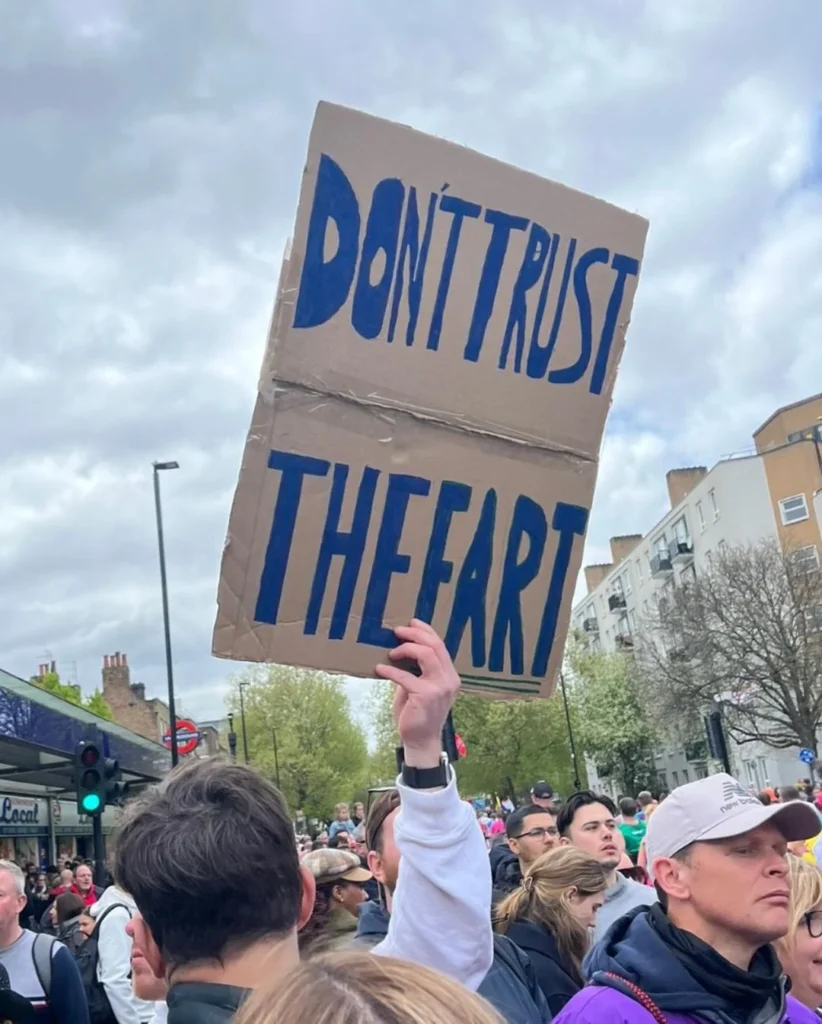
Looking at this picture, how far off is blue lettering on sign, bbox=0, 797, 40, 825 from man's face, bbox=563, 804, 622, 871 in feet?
73.7

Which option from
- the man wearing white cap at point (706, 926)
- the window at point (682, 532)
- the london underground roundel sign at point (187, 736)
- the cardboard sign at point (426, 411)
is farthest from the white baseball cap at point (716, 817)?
the window at point (682, 532)

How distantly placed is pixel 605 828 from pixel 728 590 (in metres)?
33.9

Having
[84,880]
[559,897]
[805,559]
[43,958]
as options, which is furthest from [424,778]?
[805,559]

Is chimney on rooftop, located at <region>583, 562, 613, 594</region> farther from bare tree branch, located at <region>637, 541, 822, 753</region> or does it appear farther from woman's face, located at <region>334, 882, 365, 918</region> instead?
woman's face, located at <region>334, 882, 365, 918</region>

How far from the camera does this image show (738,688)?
121ft

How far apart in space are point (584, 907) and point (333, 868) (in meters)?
1.26

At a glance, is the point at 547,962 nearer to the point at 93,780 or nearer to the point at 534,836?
the point at 534,836

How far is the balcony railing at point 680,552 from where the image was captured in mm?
55188

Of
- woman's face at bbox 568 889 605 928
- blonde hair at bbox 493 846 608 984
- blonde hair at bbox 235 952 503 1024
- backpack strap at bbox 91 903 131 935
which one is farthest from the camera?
backpack strap at bbox 91 903 131 935

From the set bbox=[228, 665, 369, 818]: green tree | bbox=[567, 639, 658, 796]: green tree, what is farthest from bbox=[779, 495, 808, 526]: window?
bbox=[228, 665, 369, 818]: green tree

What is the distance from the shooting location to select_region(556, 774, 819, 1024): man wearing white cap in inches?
92.5

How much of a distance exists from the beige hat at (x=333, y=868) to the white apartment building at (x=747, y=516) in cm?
3689

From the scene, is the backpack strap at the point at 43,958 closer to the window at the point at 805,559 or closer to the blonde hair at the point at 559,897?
the blonde hair at the point at 559,897

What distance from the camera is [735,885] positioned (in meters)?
2.62
